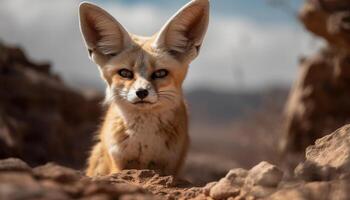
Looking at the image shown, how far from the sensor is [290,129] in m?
11.2

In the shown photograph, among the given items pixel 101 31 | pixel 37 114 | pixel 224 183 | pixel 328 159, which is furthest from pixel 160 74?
pixel 37 114

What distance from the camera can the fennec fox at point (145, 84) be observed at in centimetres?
473

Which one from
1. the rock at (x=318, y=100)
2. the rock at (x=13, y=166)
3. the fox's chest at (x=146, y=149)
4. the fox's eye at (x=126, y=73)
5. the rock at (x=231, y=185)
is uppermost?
the rock at (x=318, y=100)

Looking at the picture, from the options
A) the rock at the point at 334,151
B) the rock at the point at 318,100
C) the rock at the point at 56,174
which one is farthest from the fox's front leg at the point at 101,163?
the rock at the point at 318,100

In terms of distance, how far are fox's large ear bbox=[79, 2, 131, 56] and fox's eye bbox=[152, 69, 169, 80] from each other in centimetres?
44

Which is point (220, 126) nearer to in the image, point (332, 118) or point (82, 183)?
point (332, 118)

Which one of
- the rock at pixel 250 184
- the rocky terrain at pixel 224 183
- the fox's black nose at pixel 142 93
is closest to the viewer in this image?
the rocky terrain at pixel 224 183

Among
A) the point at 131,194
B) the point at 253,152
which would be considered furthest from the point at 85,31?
the point at 253,152

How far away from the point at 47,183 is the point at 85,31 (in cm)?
288

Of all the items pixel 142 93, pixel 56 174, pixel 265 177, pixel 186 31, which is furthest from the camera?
pixel 186 31

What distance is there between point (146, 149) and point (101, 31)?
1.14m

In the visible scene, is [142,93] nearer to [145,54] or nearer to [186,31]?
[145,54]

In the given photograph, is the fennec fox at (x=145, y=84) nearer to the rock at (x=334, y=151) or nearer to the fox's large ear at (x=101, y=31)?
the fox's large ear at (x=101, y=31)

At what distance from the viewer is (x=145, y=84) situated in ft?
14.8
